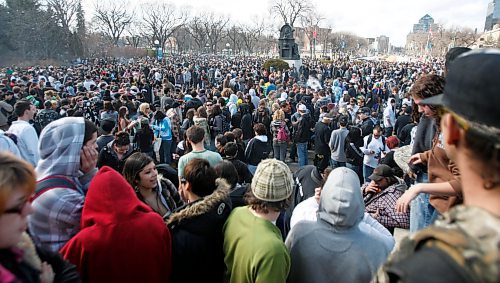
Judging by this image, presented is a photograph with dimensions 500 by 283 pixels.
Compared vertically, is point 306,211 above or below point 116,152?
above

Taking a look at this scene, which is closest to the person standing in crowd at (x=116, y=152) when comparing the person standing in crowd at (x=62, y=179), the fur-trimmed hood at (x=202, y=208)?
the person standing in crowd at (x=62, y=179)

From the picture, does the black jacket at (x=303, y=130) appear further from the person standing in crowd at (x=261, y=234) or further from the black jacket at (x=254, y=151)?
the person standing in crowd at (x=261, y=234)

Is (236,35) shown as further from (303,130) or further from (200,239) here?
(200,239)

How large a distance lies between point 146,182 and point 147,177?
0.16ft

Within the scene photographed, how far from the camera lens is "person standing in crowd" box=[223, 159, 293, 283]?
2234 millimetres

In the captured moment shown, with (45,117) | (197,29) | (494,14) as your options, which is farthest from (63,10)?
(494,14)

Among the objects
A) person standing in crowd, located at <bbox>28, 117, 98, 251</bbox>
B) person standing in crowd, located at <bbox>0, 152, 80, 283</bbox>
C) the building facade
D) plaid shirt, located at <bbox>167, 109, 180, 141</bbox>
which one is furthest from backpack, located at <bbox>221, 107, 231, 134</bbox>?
the building facade

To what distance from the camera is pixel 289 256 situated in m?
2.38

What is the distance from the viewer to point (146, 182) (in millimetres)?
3242

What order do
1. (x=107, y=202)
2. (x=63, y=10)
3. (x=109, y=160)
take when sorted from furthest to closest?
(x=63, y=10) → (x=109, y=160) → (x=107, y=202)

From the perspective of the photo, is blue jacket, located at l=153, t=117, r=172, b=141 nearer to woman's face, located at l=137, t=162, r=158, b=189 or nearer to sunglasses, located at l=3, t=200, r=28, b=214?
woman's face, located at l=137, t=162, r=158, b=189

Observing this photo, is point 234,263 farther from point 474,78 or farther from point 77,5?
point 77,5

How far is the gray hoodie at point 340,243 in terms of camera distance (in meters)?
2.30

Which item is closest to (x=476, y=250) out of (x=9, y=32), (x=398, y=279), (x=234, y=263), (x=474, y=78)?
(x=398, y=279)
